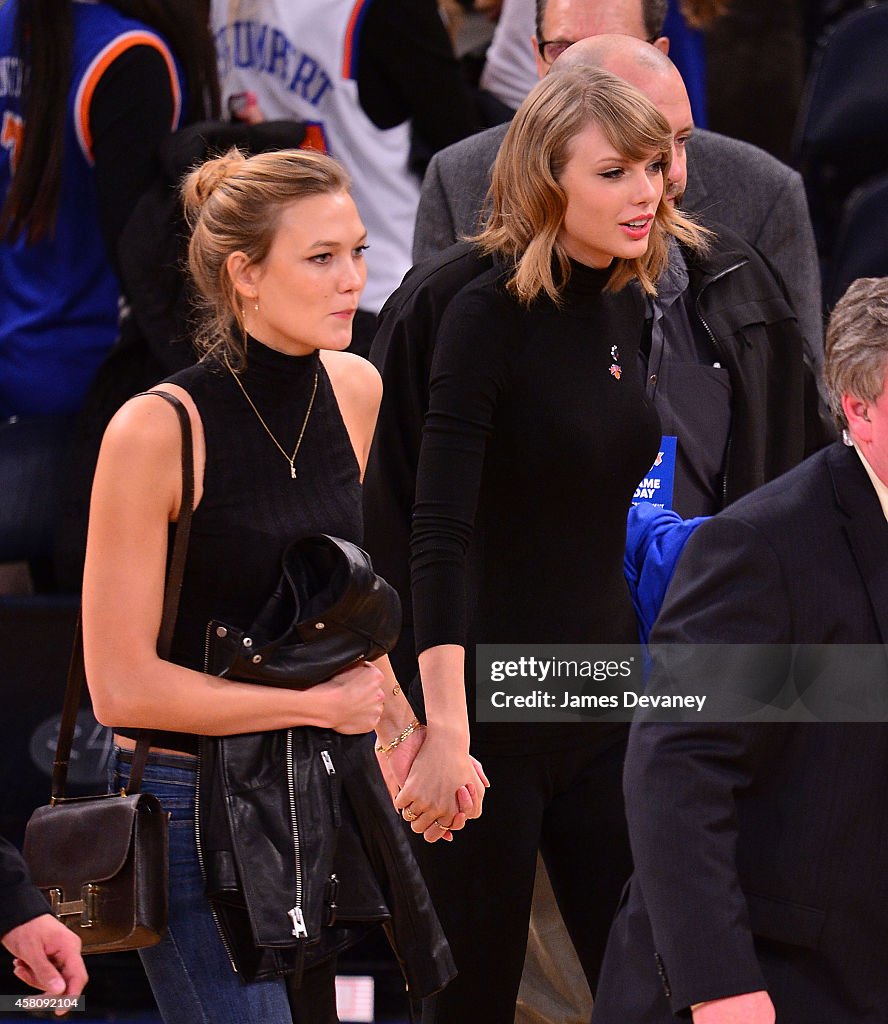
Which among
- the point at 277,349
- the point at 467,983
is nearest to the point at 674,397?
the point at 277,349

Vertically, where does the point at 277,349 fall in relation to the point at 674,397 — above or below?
above

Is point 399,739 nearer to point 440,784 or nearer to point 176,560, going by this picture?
point 440,784

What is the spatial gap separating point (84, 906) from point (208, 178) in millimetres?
1079

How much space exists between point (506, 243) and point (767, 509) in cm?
75

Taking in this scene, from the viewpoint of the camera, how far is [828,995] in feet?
7.99

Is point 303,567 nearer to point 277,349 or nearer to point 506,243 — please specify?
point 277,349

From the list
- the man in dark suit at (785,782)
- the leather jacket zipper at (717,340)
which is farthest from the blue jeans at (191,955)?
the leather jacket zipper at (717,340)

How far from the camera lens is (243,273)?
112 inches

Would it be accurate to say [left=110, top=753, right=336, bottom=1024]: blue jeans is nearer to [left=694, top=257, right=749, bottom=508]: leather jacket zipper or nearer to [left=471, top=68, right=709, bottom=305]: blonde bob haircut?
[left=471, top=68, right=709, bottom=305]: blonde bob haircut

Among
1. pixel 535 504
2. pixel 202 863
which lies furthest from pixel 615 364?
pixel 202 863

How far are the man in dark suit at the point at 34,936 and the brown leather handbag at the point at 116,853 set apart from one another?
6 cm

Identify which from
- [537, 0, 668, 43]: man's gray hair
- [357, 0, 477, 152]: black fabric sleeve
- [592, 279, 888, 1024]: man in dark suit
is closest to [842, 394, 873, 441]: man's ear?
[592, 279, 888, 1024]: man in dark suit

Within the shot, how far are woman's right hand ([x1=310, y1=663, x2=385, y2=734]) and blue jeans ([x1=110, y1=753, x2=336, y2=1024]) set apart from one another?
203 mm

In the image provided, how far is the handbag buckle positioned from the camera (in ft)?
8.77
